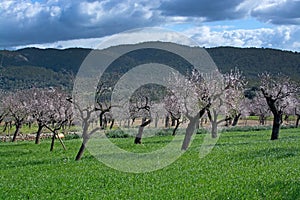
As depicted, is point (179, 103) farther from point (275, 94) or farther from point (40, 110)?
point (275, 94)

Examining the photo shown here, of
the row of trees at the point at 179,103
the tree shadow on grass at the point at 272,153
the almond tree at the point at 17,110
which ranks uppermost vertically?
the row of trees at the point at 179,103

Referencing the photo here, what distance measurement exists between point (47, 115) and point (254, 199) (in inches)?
1592

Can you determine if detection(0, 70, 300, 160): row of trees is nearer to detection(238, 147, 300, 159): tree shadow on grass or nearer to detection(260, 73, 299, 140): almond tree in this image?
detection(260, 73, 299, 140): almond tree

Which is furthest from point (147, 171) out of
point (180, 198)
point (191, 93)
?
point (191, 93)

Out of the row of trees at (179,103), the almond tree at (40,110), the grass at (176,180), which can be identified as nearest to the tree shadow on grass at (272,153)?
the grass at (176,180)

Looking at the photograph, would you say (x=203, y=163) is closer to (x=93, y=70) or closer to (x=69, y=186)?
(x=69, y=186)

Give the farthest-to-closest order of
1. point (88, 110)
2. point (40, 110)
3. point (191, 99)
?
point (40, 110), point (191, 99), point (88, 110)

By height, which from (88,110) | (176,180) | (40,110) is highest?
(88,110)

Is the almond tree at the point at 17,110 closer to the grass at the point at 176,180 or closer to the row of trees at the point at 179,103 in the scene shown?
the row of trees at the point at 179,103

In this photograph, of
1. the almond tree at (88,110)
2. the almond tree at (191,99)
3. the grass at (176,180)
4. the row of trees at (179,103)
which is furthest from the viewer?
the row of trees at (179,103)

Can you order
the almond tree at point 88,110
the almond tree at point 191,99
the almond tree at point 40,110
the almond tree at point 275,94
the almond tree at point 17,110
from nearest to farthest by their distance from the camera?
the almond tree at point 88,110 → the almond tree at point 191,99 → the almond tree at point 275,94 → the almond tree at point 40,110 → the almond tree at point 17,110

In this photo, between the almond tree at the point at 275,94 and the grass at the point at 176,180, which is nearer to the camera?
the grass at the point at 176,180

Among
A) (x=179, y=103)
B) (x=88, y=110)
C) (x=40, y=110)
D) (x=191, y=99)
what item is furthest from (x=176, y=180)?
(x=40, y=110)

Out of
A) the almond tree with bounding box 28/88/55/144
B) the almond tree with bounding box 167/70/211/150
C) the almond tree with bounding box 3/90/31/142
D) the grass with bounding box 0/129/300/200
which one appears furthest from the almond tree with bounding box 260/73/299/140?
the almond tree with bounding box 3/90/31/142
